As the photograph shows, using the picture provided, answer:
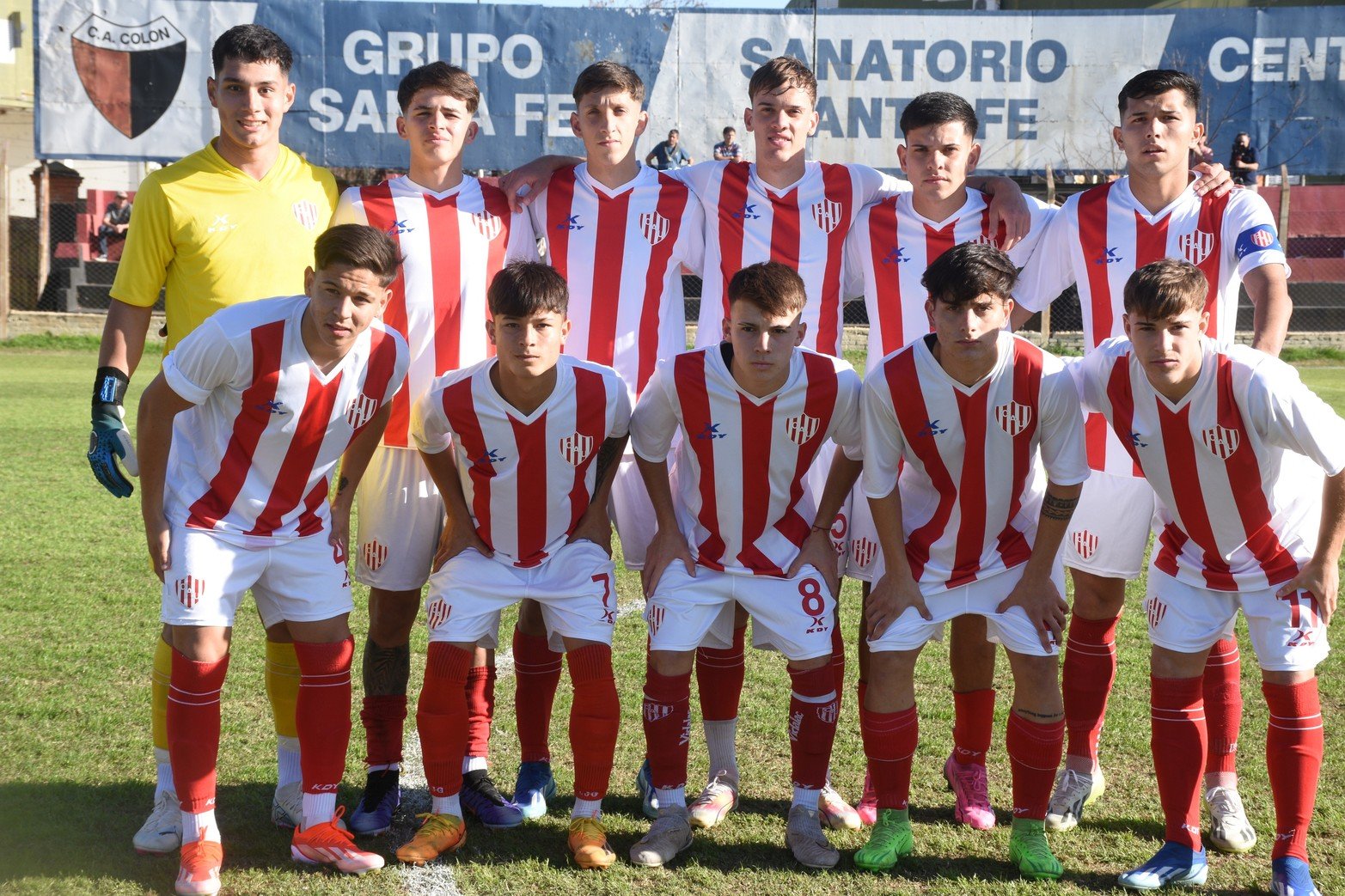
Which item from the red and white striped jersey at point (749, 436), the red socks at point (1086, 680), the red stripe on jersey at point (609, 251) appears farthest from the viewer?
the red stripe on jersey at point (609, 251)

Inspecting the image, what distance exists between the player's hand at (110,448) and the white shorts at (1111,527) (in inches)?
106

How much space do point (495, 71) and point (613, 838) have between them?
15.9 metres

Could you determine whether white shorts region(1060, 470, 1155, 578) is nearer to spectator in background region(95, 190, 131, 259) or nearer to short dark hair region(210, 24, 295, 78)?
short dark hair region(210, 24, 295, 78)

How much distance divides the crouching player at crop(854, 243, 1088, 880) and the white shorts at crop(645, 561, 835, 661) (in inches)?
5.9

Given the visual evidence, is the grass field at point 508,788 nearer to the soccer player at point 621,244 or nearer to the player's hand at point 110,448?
the soccer player at point 621,244

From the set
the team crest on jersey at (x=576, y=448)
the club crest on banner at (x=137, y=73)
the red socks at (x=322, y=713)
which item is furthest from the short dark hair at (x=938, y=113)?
the club crest on banner at (x=137, y=73)

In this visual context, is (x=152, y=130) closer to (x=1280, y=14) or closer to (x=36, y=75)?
(x=36, y=75)

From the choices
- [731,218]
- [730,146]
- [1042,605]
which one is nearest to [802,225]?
[731,218]

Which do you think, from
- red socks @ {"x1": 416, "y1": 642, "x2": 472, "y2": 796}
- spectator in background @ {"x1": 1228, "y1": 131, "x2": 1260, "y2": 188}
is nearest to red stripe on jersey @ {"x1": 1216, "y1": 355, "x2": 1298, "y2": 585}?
red socks @ {"x1": 416, "y1": 642, "x2": 472, "y2": 796}

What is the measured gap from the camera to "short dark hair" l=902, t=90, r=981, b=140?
378cm

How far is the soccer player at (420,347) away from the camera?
12.1ft

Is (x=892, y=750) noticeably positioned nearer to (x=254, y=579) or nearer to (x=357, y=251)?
(x=254, y=579)

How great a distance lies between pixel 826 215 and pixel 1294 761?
82.3 inches

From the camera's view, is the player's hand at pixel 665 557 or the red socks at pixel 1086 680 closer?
the player's hand at pixel 665 557
